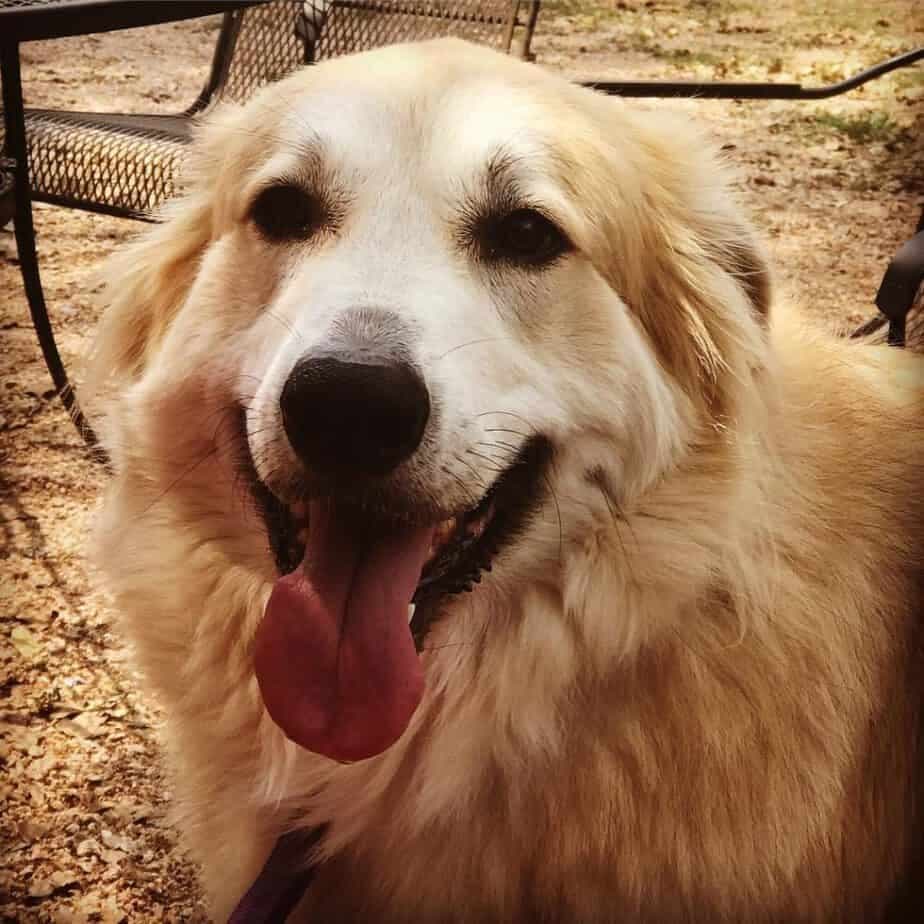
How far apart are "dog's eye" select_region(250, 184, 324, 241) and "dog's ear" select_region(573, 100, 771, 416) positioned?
475mm

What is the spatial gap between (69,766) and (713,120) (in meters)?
6.37

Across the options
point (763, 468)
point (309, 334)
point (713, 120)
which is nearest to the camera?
Result: point (309, 334)

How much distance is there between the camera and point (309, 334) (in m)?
1.41

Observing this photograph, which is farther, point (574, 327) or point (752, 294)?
point (752, 294)

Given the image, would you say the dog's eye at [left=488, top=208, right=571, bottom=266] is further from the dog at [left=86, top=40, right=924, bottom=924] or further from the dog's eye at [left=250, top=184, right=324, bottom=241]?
the dog's eye at [left=250, top=184, right=324, bottom=241]

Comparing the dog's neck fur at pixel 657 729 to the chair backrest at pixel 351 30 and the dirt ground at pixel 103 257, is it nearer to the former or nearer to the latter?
the dirt ground at pixel 103 257

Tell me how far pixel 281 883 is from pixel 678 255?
4.35ft

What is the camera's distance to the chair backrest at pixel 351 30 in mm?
4121

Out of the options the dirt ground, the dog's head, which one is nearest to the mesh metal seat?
the dirt ground

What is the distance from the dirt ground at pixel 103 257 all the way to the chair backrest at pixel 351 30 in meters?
1.20

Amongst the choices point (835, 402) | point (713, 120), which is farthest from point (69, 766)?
point (713, 120)

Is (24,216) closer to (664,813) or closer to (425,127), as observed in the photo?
(425,127)

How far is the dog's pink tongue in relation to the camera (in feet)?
4.85

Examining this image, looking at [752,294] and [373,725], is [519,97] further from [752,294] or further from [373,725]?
[373,725]
